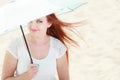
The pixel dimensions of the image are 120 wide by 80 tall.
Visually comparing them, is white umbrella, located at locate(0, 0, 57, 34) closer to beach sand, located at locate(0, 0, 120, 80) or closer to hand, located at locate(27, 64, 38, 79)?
hand, located at locate(27, 64, 38, 79)

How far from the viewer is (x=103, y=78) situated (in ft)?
11.5

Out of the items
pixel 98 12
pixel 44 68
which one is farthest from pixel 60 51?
pixel 98 12

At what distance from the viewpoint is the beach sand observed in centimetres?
361

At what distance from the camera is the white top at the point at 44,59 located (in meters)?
2.27

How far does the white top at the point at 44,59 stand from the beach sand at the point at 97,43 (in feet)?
3.95

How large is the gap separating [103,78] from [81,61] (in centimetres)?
34

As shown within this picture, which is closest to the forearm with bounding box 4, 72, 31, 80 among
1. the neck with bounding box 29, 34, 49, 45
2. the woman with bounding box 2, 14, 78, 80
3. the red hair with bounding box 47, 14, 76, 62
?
the woman with bounding box 2, 14, 78, 80


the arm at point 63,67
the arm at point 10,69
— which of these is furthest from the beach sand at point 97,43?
the arm at point 10,69

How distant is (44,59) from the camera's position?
7.66 feet

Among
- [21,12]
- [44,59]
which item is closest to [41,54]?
[44,59]

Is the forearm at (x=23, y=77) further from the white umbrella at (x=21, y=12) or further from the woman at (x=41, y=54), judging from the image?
the white umbrella at (x=21, y=12)

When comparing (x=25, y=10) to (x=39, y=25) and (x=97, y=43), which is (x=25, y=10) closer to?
(x=39, y=25)

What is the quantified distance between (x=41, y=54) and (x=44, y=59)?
4 cm

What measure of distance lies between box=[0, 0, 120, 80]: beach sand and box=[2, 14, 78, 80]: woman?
1204 mm
